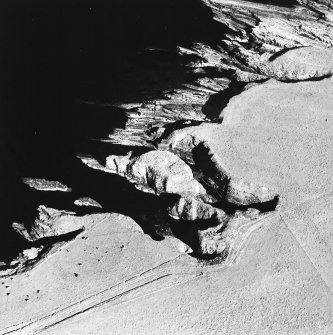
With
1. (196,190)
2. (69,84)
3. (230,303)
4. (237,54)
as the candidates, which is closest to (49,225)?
(196,190)

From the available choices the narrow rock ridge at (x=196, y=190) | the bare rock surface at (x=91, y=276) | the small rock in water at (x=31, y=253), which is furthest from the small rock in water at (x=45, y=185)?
the small rock in water at (x=31, y=253)

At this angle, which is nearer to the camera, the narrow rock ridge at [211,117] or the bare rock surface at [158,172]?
the narrow rock ridge at [211,117]

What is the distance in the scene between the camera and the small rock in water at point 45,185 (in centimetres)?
1098

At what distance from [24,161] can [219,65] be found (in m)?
6.06

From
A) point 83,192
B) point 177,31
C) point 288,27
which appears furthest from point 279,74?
point 83,192

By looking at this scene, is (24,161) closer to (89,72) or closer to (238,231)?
(89,72)

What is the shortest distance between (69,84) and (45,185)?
99.2 inches

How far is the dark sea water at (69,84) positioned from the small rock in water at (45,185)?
12 centimetres

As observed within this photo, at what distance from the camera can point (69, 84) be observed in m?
11.5

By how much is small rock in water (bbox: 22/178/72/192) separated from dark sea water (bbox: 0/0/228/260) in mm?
120

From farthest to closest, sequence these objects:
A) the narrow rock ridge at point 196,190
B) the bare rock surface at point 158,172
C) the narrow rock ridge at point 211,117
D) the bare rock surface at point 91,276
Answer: the bare rock surface at point 158,172
the narrow rock ridge at point 211,117
the narrow rock ridge at point 196,190
the bare rock surface at point 91,276

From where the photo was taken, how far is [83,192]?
11.0 m

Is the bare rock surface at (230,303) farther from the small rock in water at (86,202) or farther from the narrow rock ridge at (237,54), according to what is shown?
the narrow rock ridge at (237,54)

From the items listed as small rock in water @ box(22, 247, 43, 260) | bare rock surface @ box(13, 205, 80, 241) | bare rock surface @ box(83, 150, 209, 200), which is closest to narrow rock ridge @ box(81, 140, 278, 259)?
bare rock surface @ box(83, 150, 209, 200)
